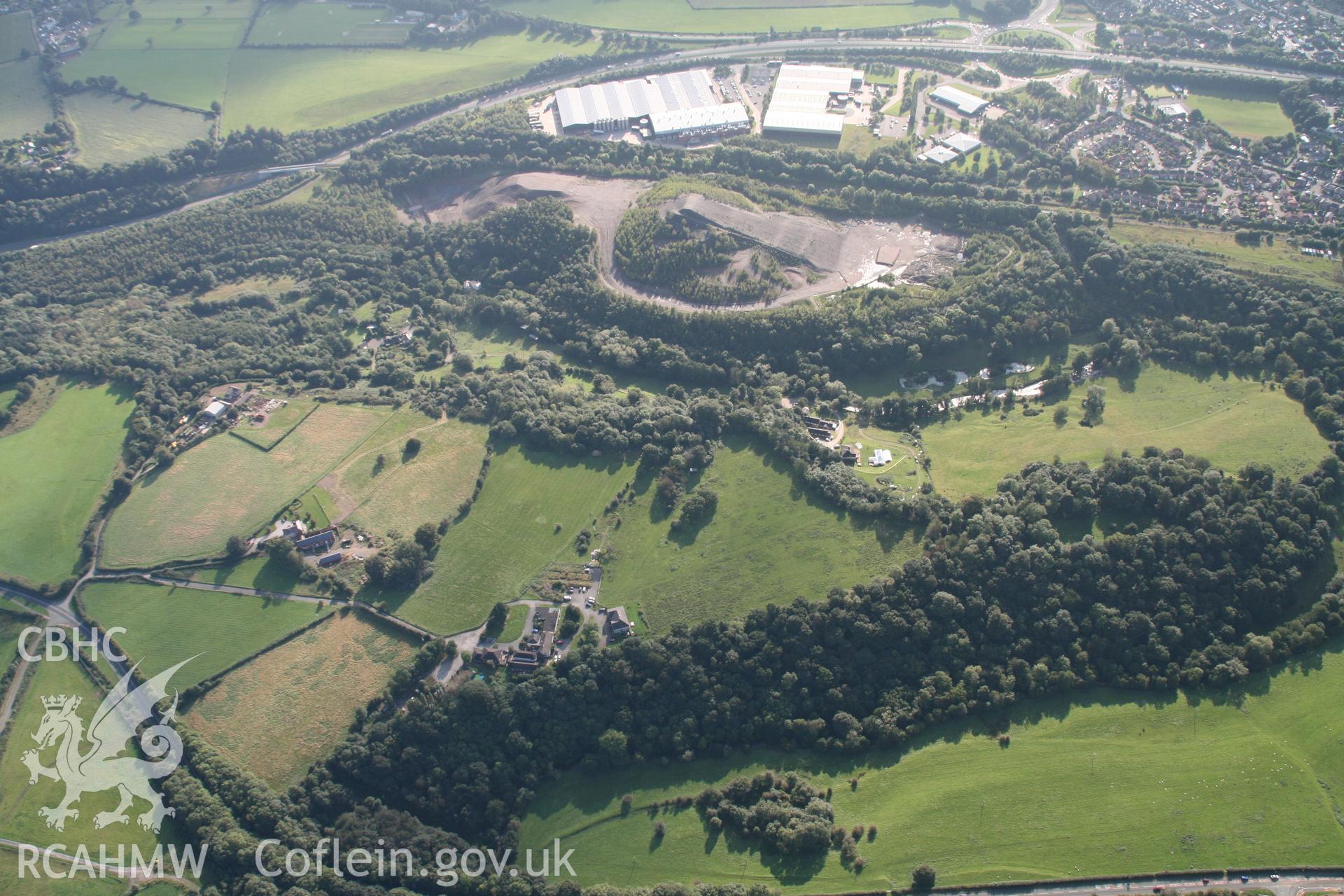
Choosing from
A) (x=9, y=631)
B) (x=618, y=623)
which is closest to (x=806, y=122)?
(x=618, y=623)

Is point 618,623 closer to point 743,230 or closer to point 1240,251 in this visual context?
point 743,230

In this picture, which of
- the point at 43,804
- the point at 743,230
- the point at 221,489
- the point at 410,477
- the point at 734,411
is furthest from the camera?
the point at 743,230

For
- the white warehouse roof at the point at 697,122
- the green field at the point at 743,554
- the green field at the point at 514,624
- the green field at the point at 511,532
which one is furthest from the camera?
the white warehouse roof at the point at 697,122

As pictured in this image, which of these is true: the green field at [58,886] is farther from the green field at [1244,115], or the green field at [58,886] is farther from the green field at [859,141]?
the green field at [1244,115]

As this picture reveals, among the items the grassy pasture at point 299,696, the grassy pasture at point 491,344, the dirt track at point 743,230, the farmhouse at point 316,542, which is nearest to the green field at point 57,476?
the farmhouse at point 316,542

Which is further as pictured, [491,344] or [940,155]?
[940,155]

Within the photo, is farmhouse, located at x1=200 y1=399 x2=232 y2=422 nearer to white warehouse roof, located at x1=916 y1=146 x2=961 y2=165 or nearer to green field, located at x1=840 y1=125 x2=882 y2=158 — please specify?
green field, located at x1=840 y1=125 x2=882 y2=158

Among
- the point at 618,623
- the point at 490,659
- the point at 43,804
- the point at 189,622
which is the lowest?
the point at 43,804
